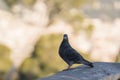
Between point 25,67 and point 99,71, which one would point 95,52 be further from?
point 99,71

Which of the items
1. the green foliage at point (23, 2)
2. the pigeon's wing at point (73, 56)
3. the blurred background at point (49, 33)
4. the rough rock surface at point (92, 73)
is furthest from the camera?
the green foliage at point (23, 2)

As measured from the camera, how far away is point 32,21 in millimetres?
15281

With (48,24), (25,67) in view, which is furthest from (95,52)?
(25,67)

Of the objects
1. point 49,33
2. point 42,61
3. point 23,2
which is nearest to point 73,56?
point 42,61

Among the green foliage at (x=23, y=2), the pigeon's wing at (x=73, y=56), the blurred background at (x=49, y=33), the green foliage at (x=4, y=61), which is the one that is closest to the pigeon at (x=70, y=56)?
the pigeon's wing at (x=73, y=56)

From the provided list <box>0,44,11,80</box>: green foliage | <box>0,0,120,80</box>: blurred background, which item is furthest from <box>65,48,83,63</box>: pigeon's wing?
<box>0,44,11,80</box>: green foliage

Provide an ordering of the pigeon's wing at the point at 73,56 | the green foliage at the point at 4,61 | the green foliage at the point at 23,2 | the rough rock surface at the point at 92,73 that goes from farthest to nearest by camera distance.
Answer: the green foliage at the point at 23,2 → the green foliage at the point at 4,61 → the pigeon's wing at the point at 73,56 → the rough rock surface at the point at 92,73

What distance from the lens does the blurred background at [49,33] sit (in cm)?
1099

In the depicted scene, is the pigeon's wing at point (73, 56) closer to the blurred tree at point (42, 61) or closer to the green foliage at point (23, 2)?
the blurred tree at point (42, 61)

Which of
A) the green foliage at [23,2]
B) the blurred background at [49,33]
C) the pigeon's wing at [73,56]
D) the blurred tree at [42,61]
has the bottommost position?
the pigeon's wing at [73,56]

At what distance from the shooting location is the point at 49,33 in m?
12.6

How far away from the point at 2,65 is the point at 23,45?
2104 mm

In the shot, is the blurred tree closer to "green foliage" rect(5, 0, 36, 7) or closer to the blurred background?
the blurred background

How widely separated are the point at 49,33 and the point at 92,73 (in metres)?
9.49
